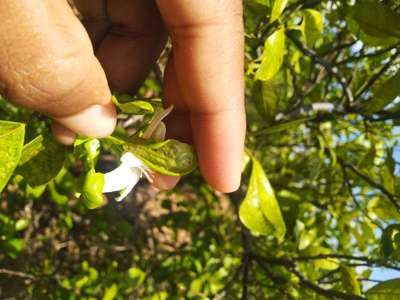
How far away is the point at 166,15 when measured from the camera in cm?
97

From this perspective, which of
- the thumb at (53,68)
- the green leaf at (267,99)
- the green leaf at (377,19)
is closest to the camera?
the thumb at (53,68)

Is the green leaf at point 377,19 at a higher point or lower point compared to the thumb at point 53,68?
lower

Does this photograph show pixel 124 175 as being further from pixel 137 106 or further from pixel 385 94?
pixel 385 94

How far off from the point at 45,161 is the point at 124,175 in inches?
6.2

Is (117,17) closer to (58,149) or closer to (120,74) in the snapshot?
(120,74)

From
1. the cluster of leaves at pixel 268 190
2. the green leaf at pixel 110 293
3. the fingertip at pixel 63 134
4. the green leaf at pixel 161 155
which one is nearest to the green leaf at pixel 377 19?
the cluster of leaves at pixel 268 190

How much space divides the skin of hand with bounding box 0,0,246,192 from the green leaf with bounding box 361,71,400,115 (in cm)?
32

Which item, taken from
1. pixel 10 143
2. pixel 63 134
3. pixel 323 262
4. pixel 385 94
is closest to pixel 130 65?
pixel 63 134

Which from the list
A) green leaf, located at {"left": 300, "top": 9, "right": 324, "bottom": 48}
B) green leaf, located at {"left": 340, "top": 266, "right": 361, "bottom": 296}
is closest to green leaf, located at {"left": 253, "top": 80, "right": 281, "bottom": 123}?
green leaf, located at {"left": 300, "top": 9, "right": 324, "bottom": 48}

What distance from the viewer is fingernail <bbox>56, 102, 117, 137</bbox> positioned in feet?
2.57

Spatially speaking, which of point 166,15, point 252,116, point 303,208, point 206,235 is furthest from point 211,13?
point 206,235

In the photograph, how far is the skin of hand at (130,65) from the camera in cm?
73

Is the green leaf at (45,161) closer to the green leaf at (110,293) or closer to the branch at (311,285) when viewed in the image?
the branch at (311,285)

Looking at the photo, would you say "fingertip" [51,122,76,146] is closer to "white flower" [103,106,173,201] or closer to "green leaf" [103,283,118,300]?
"white flower" [103,106,173,201]
